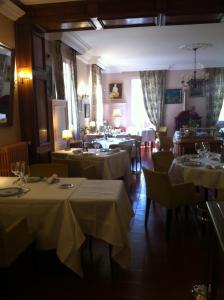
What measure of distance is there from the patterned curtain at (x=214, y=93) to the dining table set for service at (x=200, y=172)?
859 cm

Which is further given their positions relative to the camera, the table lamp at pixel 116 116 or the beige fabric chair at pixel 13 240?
the table lamp at pixel 116 116

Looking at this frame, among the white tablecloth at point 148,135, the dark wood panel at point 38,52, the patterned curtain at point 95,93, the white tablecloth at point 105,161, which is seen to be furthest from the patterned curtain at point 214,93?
the dark wood panel at point 38,52

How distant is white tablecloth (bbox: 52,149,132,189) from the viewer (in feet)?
16.5

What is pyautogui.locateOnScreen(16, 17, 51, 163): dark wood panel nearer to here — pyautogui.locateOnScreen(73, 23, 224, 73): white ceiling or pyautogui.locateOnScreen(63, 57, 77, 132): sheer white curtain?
pyautogui.locateOnScreen(73, 23, 224, 73): white ceiling

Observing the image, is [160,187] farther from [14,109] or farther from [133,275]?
[14,109]

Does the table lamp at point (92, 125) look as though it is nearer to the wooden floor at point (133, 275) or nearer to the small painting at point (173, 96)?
the small painting at point (173, 96)

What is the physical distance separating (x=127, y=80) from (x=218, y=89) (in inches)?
154

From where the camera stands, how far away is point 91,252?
320cm

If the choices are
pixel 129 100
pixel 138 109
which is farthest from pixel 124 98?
pixel 138 109

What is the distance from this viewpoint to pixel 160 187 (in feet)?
11.6

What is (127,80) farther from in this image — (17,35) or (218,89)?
(17,35)

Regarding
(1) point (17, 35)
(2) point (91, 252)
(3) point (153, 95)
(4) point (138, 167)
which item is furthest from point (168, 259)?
(3) point (153, 95)

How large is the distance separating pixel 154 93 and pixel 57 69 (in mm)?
6554

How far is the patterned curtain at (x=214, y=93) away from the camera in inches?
478
